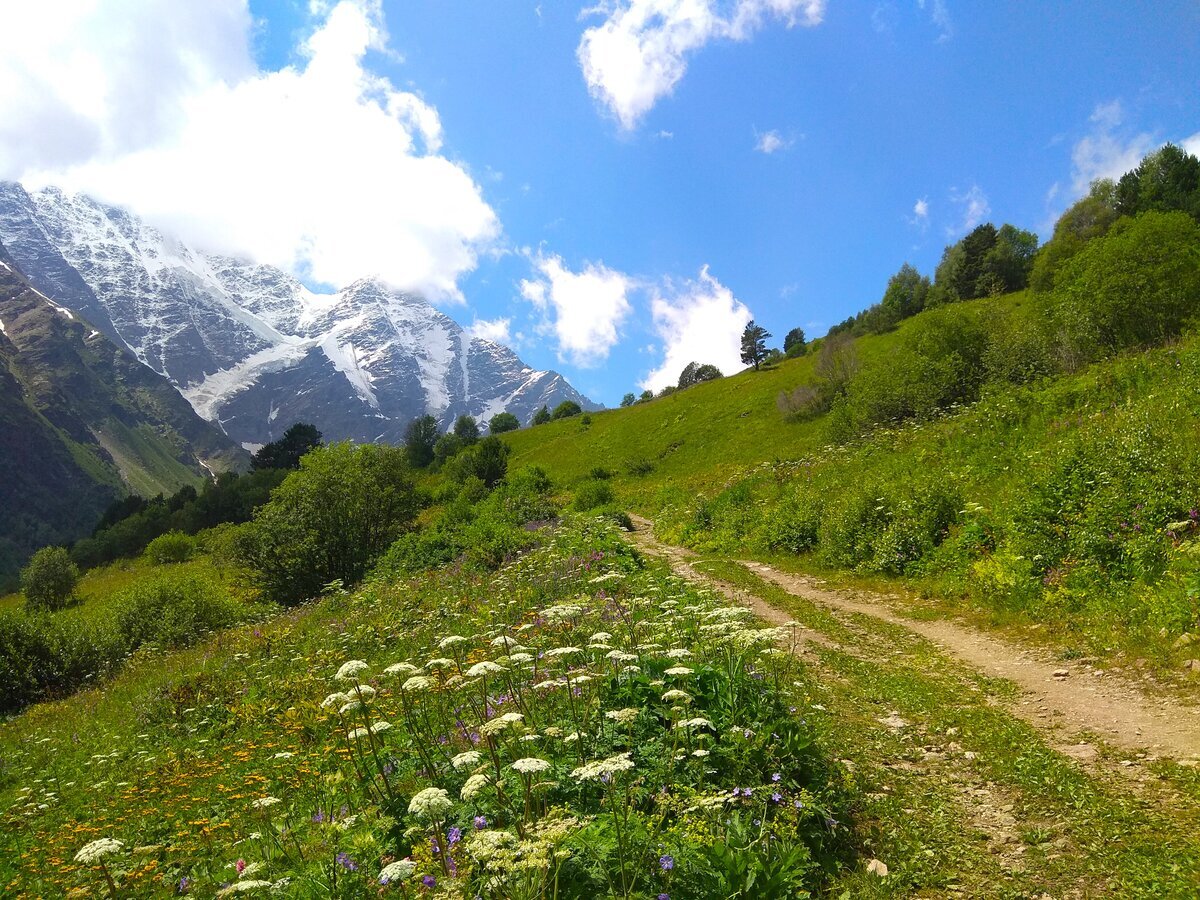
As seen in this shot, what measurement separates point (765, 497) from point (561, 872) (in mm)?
21908

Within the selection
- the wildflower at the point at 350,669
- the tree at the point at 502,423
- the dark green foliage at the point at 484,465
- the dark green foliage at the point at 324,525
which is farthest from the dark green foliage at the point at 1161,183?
the tree at the point at 502,423

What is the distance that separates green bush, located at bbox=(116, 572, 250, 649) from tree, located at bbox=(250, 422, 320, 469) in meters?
75.1

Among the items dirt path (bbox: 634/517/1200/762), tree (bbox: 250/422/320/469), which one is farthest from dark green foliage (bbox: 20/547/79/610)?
dirt path (bbox: 634/517/1200/762)

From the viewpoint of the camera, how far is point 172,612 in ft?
67.8

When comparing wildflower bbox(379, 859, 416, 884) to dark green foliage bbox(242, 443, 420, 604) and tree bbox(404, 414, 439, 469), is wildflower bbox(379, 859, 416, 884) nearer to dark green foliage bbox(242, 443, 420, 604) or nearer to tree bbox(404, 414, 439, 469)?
dark green foliage bbox(242, 443, 420, 604)

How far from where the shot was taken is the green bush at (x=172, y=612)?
66.0 feet

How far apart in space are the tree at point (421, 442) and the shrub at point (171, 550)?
26.6 meters

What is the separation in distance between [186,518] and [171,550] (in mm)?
22101

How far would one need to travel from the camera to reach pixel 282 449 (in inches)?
3686

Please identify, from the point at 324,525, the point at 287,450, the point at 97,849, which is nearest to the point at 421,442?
the point at 287,450

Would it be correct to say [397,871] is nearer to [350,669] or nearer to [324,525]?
[350,669]

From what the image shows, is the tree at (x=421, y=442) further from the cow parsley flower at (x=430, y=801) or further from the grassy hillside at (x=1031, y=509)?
the cow parsley flower at (x=430, y=801)

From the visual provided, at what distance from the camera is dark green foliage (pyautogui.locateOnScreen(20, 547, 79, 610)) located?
47.9m

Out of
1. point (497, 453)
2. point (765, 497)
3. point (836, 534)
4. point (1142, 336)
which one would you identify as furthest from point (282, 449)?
point (1142, 336)
